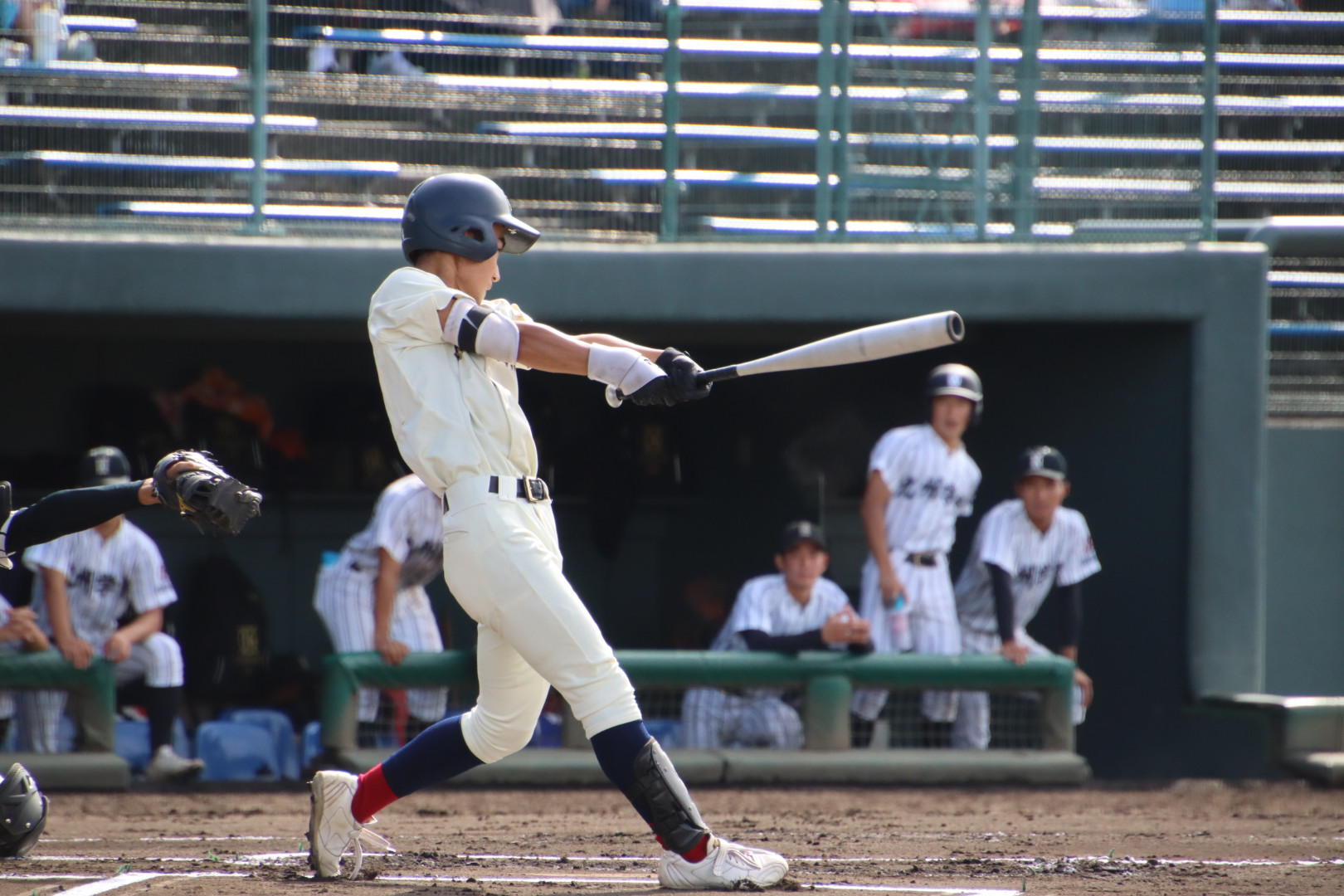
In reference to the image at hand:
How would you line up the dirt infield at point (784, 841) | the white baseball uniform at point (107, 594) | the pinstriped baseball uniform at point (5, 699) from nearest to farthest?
the dirt infield at point (784, 841)
the pinstriped baseball uniform at point (5, 699)
the white baseball uniform at point (107, 594)

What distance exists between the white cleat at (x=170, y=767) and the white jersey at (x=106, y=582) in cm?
59

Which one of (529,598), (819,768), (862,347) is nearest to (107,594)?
(819,768)

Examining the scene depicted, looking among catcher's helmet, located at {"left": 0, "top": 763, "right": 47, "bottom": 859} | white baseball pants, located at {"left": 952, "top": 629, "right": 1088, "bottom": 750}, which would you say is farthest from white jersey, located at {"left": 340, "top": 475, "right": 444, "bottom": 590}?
catcher's helmet, located at {"left": 0, "top": 763, "right": 47, "bottom": 859}

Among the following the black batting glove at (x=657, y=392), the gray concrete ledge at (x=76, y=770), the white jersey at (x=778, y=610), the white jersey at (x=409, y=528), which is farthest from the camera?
the white jersey at (x=778, y=610)

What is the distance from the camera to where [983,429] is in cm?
802

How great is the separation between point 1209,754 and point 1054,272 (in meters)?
2.25

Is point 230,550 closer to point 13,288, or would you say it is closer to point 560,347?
point 13,288

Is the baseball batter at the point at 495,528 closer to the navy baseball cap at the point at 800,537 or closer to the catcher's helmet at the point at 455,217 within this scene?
the catcher's helmet at the point at 455,217

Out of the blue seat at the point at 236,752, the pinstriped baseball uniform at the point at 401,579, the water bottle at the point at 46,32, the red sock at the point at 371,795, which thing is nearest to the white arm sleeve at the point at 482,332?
the red sock at the point at 371,795

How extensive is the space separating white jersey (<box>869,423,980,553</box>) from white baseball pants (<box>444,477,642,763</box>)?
3306 mm

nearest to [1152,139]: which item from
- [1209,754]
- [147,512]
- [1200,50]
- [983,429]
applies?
[1200,50]

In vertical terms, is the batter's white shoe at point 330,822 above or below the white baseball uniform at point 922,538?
below

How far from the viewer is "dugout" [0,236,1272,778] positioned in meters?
6.67

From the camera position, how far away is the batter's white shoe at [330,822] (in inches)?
134
